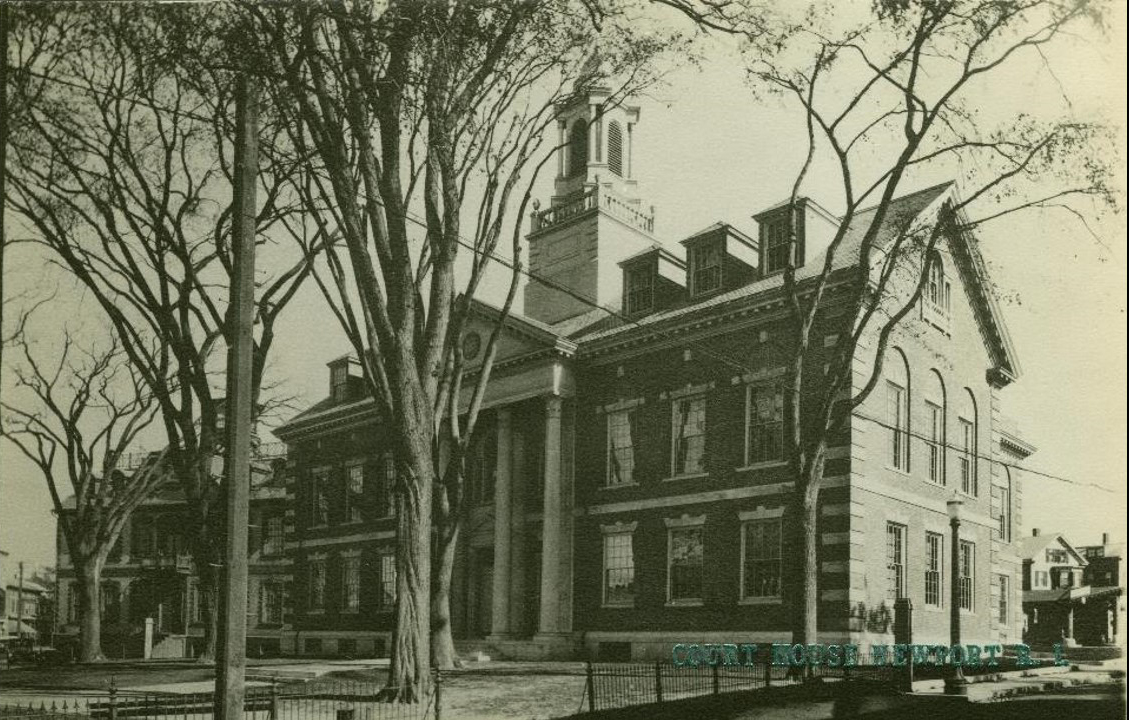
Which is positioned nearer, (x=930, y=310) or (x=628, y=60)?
(x=628, y=60)

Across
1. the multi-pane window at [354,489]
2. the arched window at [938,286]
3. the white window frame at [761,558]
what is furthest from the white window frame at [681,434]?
the multi-pane window at [354,489]

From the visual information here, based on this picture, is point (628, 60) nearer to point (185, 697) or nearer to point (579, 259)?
point (185, 697)

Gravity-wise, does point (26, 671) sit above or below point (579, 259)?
below

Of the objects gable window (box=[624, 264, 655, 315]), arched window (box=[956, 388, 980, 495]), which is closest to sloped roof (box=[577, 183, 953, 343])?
gable window (box=[624, 264, 655, 315])

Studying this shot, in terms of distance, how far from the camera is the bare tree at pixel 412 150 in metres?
11.6

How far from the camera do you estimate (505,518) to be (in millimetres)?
24297

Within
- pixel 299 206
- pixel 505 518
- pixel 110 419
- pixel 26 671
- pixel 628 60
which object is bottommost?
pixel 26 671

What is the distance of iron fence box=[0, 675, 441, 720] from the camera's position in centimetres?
991

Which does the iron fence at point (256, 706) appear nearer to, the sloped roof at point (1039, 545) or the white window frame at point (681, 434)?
the sloped roof at point (1039, 545)

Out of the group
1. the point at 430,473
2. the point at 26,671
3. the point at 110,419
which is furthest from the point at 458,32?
the point at 26,671

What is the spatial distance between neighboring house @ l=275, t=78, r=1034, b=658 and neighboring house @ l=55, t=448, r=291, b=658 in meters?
0.71

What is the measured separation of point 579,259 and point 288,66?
1317cm

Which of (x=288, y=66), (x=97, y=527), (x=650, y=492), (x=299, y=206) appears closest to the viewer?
(x=288, y=66)

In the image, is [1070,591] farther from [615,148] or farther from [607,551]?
[607,551]
